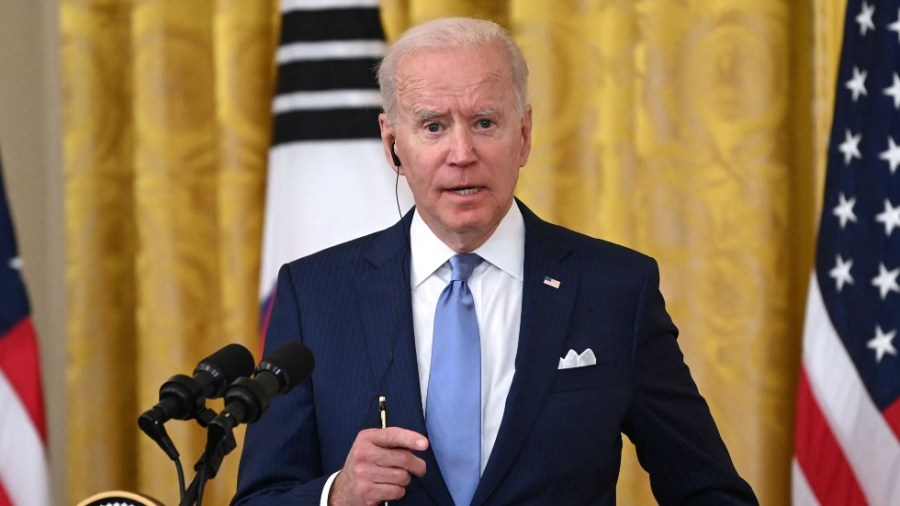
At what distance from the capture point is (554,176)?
10.4ft

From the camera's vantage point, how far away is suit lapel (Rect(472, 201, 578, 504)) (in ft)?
6.27

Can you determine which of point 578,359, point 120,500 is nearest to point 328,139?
point 578,359

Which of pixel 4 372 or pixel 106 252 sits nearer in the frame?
pixel 4 372

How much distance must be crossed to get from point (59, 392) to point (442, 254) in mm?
1993

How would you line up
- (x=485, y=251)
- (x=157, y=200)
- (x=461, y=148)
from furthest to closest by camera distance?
(x=157, y=200) < (x=485, y=251) < (x=461, y=148)

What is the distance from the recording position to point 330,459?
1.99m

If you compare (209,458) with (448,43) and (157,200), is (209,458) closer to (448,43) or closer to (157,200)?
(448,43)

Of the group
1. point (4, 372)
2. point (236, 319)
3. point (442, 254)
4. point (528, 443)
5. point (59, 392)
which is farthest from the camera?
point (59, 392)

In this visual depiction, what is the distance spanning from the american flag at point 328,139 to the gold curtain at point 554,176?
14 cm

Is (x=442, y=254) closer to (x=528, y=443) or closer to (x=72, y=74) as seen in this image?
(x=528, y=443)

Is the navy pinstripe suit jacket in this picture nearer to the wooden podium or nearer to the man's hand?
the man's hand

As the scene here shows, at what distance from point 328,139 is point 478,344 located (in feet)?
4.27

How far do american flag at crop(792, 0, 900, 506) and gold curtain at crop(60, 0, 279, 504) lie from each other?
1.53 m

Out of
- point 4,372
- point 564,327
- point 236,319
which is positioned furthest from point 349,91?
point 564,327
